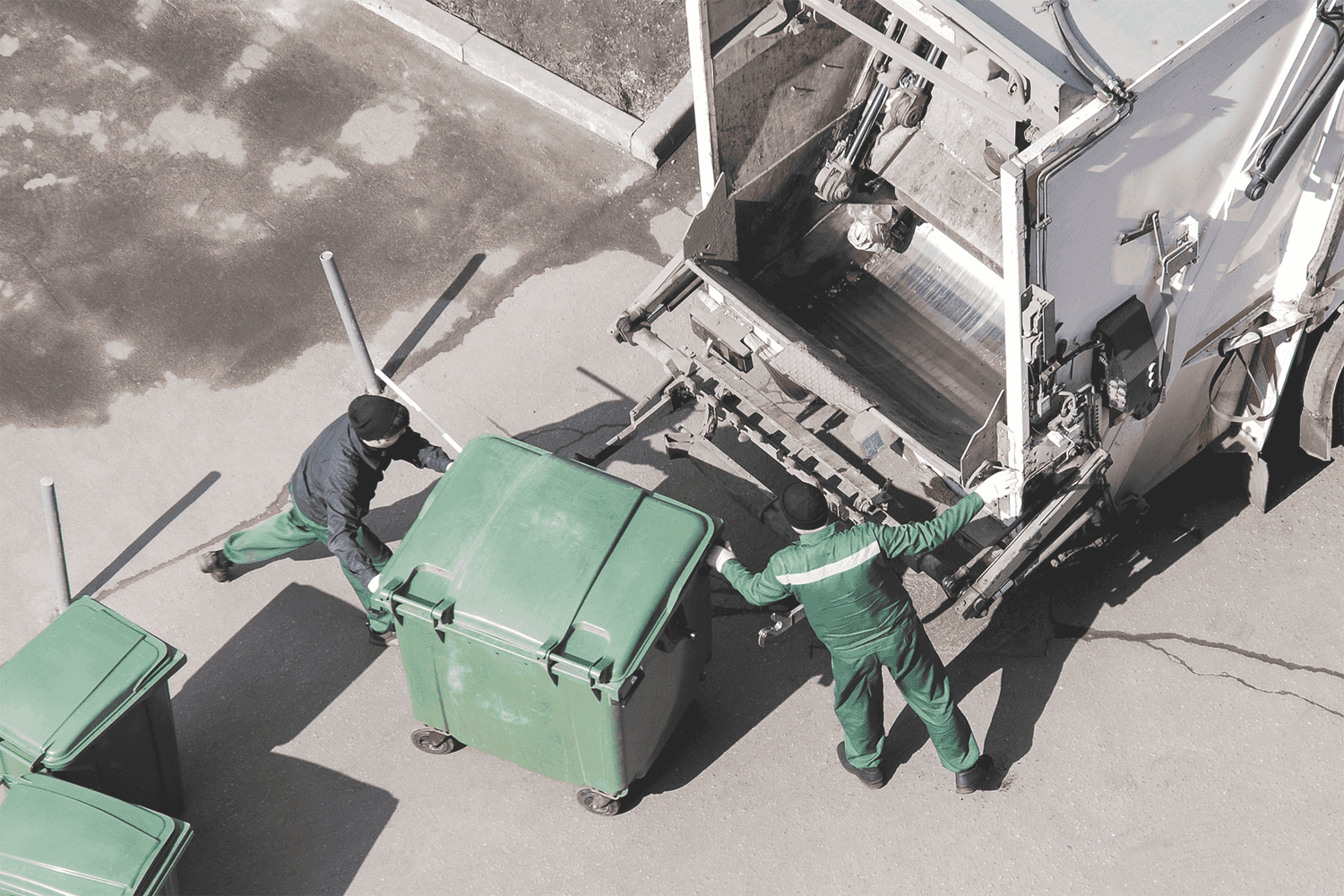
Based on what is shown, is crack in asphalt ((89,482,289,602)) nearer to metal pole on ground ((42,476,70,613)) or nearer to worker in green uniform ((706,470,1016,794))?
metal pole on ground ((42,476,70,613))

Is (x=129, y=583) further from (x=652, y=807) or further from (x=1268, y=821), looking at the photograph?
(x=1268, y=821)

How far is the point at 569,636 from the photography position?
4223mm

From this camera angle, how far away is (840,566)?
Result: 427 centimetres

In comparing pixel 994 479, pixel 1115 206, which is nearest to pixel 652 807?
pixel 994 479

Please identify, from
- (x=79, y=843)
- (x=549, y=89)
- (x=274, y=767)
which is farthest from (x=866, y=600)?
(x=549, y=89)

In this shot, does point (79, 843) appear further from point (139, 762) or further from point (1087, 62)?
point (1087, 62)

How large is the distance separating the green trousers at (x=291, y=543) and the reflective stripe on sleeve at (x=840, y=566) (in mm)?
1730

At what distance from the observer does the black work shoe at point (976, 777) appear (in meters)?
4.80

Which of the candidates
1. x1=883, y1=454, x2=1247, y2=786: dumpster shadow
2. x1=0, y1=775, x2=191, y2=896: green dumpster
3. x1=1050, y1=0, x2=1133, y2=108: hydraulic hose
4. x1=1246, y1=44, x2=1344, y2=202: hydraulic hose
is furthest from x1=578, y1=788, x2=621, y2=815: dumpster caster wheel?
x1=1246, y1=44, x2=1344, y2=202: hydraulic hose

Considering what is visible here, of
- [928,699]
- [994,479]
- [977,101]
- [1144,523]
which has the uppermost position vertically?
[977,101]

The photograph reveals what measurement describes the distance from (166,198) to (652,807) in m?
4.48

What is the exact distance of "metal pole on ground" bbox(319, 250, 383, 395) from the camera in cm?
590

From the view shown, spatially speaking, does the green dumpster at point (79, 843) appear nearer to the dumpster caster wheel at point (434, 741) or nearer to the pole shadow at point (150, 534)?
the dumpster caster wheel at point (434, 741)

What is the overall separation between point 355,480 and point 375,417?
1.12 ft
